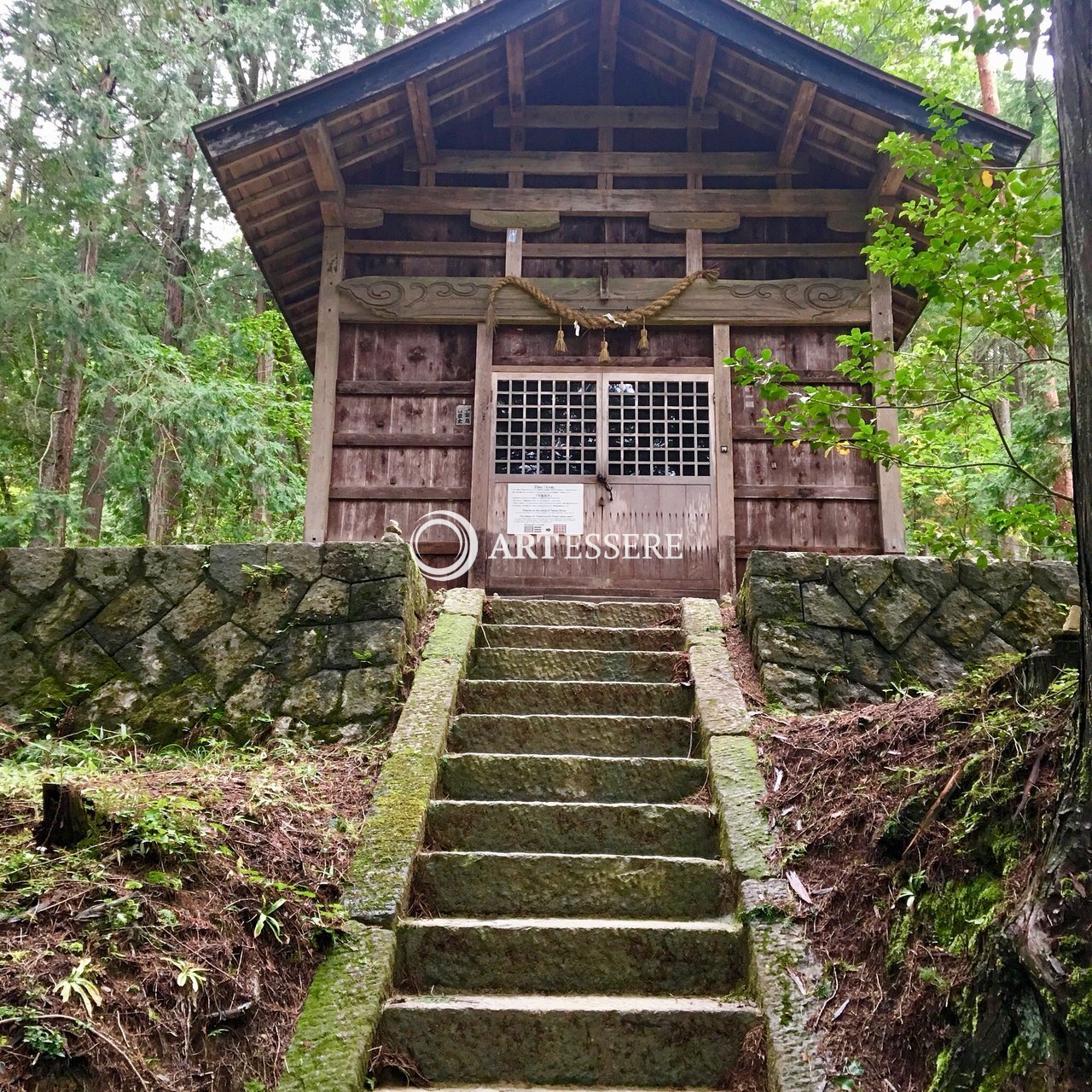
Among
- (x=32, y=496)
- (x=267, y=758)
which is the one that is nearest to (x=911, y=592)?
(x=267, y=758)

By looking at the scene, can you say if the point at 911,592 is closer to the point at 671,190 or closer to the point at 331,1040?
the point at 331,1040

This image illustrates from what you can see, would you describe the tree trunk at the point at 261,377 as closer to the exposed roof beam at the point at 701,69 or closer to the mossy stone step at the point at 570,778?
the exposed roof beam at the point at 701,69

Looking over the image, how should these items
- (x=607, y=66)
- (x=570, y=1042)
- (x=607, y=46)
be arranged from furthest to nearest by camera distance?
(x=607, y=66) < (x=607, y=46) < (x=570, y=1042)

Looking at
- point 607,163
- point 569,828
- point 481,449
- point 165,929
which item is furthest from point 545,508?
point 165,929

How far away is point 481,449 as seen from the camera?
27.1 feet

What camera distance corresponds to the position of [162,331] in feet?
49.5

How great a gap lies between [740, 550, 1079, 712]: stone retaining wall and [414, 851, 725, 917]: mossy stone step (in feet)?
5.50

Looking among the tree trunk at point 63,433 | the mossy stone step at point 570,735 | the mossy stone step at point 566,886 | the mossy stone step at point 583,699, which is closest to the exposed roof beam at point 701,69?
the mossy stone step at point 583,699

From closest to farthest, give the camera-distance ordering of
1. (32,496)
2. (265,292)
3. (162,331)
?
(32,496), (162,331), (265,292)

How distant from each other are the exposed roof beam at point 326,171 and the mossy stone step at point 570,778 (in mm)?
5698

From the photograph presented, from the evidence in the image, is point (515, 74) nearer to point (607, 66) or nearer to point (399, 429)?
point (607, 66)

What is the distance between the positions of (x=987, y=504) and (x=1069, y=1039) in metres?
12.0

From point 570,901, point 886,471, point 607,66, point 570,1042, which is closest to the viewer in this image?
point 570,1042

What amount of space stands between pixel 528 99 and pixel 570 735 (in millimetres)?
6780
